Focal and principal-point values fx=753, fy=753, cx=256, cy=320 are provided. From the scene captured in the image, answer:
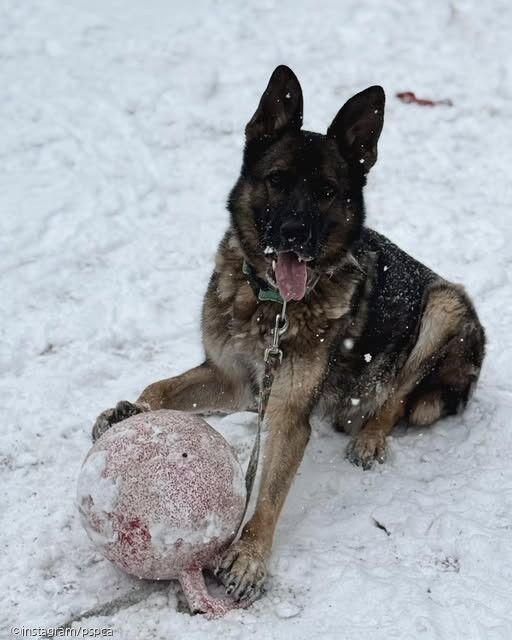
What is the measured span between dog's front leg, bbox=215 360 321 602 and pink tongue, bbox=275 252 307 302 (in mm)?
409

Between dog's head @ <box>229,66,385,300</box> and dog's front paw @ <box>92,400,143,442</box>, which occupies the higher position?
dog's head @ <box>229,66,385,300</box>

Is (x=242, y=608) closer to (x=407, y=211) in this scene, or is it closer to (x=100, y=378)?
(x=100, y=378)

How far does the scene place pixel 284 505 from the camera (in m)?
4.29

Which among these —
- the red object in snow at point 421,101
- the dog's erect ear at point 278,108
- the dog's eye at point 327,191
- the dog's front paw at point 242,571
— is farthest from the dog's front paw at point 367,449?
the red object in snow at point 421,101

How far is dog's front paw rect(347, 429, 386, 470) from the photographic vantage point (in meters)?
4.81

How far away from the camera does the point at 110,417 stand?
4219 mm

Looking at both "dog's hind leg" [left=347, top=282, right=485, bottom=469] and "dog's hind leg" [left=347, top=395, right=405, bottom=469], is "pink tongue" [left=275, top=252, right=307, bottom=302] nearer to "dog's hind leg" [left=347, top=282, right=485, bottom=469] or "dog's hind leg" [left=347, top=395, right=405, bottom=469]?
"dog's hind leg" [left=347, top=395, right=405, bottom=469]

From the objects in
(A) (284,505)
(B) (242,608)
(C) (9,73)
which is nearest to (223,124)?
(C) (9,73)

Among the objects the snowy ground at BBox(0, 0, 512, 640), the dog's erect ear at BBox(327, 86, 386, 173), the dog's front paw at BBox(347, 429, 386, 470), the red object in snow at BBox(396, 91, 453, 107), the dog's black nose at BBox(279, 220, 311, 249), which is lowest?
the dog's front paw at BBox(347, 429, 386, 470)

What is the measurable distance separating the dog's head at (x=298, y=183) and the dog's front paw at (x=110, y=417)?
1094 millimetres

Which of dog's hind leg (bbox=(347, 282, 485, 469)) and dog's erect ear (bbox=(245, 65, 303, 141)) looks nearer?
dog's erect ear (bbox=(245, 65, 303, 141))

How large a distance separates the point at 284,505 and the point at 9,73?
26.0ft

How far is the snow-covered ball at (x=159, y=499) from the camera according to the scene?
326cm

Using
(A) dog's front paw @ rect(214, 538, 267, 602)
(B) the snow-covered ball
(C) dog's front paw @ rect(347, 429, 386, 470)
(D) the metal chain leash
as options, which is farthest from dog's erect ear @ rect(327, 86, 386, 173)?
(A) dog's front paw @ rect(214, 538, 267, 602)
